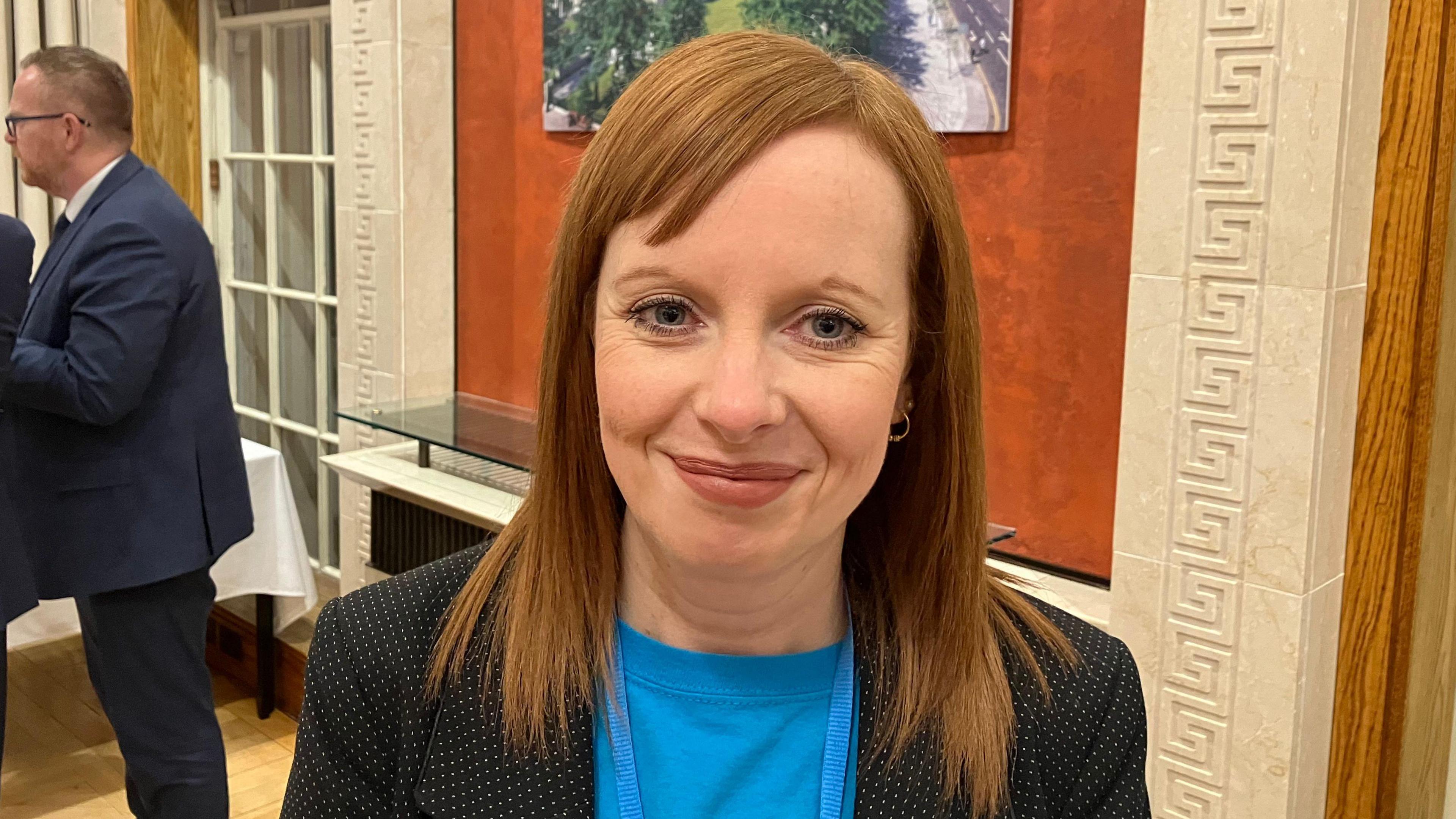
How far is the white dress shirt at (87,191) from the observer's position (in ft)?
9.16

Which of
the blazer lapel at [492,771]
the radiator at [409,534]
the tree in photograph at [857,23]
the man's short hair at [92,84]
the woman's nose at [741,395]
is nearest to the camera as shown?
the woman's nose at [741,395]

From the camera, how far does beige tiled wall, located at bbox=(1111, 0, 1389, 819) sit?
1.89m

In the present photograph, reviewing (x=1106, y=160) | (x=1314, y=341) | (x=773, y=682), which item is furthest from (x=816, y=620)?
(x=1106, y=160)

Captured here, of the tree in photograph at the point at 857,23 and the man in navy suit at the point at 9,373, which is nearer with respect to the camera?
the man in navy suit at the point at 9,373

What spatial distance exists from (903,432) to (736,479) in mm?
267

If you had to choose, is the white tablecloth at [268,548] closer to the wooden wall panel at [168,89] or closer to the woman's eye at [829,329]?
the wooden wall panel at [168,89]

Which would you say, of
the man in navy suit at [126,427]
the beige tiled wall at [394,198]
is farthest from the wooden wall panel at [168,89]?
the man in navy suit at [126,427]

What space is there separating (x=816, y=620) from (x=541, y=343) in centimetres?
36

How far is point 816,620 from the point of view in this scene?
1.13 metres

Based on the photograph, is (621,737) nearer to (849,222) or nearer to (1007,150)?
(849,222)

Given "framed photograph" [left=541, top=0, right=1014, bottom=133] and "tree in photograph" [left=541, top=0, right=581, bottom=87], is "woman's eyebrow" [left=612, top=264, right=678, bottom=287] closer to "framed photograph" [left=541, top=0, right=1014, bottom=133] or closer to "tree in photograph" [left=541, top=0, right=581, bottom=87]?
"framed photograph" [left=541, top=0, right=1014, bottom=133]

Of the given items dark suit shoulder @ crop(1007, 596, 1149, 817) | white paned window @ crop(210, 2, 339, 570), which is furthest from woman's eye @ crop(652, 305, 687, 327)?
white paned window @ crop(210, 2, 339, 570)

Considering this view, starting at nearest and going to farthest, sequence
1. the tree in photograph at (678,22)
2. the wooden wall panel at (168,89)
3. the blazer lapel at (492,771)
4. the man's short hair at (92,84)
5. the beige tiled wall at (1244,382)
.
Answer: the blazer lapel at (492,771) < the beige tiled wall at (1244,382) < the man's short hair at (92,84) < the tree in photograph at (678,22) < the wooden wall panel at (168,89)

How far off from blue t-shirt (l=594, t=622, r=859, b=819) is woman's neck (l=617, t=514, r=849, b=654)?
1cm
